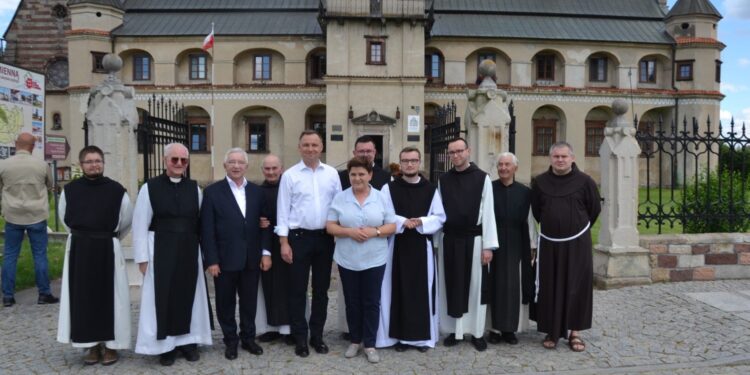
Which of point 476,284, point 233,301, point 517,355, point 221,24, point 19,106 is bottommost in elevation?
point 517,355

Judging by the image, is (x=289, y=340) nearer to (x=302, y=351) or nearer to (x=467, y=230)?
(x=302, y=351)

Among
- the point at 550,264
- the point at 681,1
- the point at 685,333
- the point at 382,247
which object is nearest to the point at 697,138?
the point at 685,333

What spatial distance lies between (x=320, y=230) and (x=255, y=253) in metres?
0.62

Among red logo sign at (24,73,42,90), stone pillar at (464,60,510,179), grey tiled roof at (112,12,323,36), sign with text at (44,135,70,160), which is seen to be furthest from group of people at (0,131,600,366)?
grey tiled roof at (112,12,323,36)

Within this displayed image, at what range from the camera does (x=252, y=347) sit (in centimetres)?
495

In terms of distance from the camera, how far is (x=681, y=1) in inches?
1226

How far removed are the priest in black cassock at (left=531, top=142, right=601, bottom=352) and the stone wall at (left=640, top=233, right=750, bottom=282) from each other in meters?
2.87

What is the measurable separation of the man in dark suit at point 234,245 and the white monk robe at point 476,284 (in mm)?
1734

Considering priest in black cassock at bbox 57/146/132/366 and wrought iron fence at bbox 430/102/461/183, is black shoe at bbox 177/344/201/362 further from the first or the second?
wrought iron fence at bbox 430/102/461/183

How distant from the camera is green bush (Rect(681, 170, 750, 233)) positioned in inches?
313

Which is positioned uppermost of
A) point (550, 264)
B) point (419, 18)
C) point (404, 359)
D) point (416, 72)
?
point (419, 18)

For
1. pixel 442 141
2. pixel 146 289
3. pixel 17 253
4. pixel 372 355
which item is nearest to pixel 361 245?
pixel 372 355

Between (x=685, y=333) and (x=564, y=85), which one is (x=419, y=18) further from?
(x=685, y=333)

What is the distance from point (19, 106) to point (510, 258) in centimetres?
853
